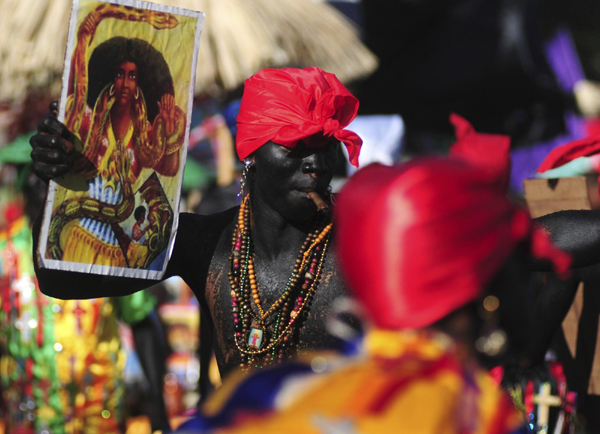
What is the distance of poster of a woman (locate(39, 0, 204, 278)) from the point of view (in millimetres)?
2613

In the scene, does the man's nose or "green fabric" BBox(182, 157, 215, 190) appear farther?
"green fabric" BBox(182, 157, 215, 190)

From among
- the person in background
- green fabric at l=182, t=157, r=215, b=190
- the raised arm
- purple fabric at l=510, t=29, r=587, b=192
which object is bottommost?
purple fabric at l=510, t=29, r=587, b=192

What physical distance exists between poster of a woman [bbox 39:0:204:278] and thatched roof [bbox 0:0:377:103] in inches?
136

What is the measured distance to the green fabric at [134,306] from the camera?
16.9 feet

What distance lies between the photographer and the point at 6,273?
16.6 ft

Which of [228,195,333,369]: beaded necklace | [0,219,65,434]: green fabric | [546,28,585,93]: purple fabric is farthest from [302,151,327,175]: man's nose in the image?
[546,28,585,93]: purple fabric

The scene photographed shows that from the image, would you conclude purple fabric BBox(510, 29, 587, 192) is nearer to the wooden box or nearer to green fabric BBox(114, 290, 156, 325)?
green fabric BBox(114, 290, 156, 325)

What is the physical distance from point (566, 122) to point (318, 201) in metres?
8.05

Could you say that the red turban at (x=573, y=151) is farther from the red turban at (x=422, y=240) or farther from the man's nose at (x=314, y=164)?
the red turban at (x=422, y=240)

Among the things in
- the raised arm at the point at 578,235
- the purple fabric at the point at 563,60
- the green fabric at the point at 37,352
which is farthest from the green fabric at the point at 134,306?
the purple fabric at the point at 563,60

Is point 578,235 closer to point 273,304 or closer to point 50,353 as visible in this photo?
point 273,304

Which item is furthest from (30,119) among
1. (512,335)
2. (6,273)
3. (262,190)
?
(512,335)

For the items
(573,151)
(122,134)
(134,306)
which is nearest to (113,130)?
(122,134)

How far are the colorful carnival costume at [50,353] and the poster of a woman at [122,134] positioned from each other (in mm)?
2305
